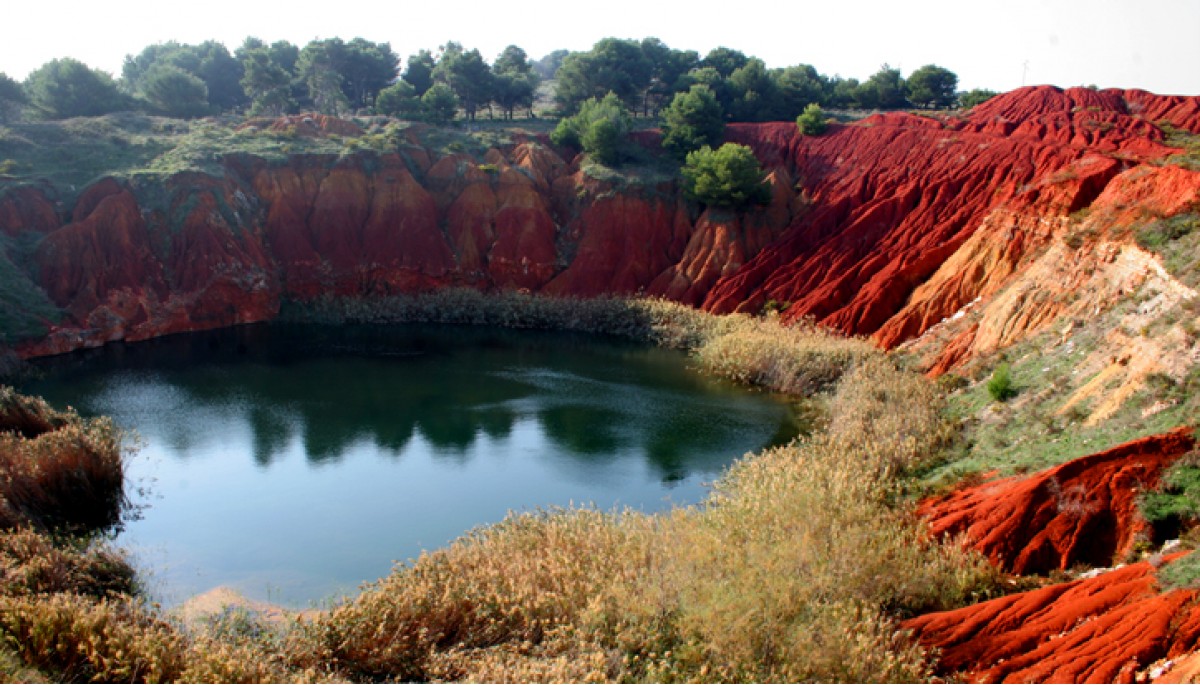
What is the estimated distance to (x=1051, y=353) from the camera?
21344mm

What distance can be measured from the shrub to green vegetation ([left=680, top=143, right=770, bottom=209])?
22.4 metres

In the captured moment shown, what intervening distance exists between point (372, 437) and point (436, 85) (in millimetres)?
38016

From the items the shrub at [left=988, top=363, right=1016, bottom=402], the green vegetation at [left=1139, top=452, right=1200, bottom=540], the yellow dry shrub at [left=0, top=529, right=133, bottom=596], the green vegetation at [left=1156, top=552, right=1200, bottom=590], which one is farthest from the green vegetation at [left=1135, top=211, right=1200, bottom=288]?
the yellow dry shrub at [left=0, top=529, right=133, bottom=596]

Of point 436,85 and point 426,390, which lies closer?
point 426,390

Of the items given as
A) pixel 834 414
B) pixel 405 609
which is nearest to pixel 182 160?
pixel 834 414

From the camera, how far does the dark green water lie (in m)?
17.3

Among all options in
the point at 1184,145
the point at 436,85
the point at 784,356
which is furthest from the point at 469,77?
the point at 1184,145

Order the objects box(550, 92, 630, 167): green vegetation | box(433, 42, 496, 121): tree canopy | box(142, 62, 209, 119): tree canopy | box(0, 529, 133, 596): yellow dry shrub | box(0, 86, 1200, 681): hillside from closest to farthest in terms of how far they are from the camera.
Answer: box(0, 529, 133, 596): yellow dry shrub
box(0, 86, 1200, 681): hillside
box(550, 92, 630, 167): green vegetation
box(142, 62, 209, 119): tree canopy
box(433, 42, 496, 121): tree canopy

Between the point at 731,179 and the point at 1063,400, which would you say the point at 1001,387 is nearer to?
the point at 1063,400

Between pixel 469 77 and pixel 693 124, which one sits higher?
pixel 469 77

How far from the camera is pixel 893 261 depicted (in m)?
34.3

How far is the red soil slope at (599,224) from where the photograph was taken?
33.0m

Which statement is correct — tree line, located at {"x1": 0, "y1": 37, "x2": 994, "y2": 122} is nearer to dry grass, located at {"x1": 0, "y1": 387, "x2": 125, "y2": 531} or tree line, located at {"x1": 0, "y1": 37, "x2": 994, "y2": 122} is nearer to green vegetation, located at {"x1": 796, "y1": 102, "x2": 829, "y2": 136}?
green vegetation, located at {"x1": 796, "y1": 102, "x2": 829, "y2": 136}

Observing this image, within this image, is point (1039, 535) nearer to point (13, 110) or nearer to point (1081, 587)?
point (1081, 587)
